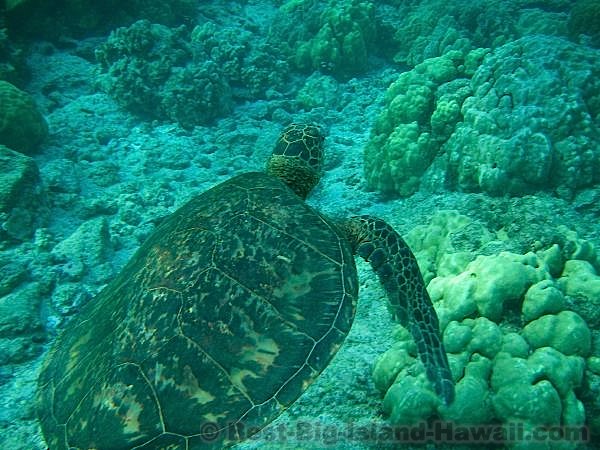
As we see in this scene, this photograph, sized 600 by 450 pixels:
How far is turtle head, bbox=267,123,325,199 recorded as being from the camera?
13.0 ft

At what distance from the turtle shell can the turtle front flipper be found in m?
0.29

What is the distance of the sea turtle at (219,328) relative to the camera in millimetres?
2166

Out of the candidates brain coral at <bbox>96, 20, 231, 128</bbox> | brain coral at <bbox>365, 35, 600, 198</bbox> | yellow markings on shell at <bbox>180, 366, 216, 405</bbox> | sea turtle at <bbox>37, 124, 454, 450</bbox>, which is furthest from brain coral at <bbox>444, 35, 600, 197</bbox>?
brain coral at <bbox>96, 20, 231, 128</bbox>

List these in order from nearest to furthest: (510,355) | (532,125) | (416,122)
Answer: (510,355) → (532,125) → (416,122)

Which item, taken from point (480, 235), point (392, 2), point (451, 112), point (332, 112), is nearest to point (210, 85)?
point (332, 112)

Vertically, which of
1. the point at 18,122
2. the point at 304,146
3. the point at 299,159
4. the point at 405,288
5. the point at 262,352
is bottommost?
the point at 405,288

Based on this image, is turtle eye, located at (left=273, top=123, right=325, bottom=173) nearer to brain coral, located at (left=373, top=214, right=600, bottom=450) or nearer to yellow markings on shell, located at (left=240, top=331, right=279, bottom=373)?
brain coral, located at (left=373, top=214, right=600, bottom=450)

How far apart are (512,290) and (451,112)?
3197 millimetres

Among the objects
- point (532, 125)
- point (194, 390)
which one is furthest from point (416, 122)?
point (194, 390)

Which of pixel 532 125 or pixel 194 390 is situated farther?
pixel 532 125

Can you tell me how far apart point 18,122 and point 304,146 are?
16.5ft

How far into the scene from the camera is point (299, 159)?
396 centimetres

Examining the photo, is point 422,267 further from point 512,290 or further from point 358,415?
point 358,415

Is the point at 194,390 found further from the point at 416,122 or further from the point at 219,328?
the point at 416,122
